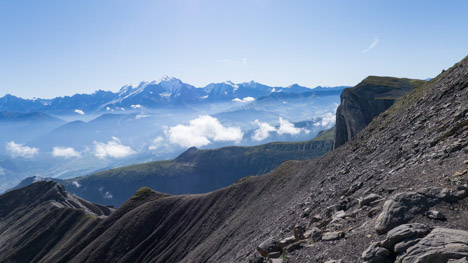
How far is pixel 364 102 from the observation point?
137 metres

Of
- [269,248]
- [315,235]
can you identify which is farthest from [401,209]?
[269,248]

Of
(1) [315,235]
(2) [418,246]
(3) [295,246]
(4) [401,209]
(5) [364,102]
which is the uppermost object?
(5) [364,102]

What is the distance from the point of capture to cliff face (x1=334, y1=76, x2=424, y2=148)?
12788 cm

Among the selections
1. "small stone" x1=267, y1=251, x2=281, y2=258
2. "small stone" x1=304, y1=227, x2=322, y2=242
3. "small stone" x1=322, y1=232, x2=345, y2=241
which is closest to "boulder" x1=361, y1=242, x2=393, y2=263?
"small stone" x1=322, y1=232, x2=345, y2=241

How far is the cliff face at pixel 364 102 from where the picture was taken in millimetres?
127875

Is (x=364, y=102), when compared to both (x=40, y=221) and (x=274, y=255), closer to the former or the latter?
(x=274, y=255)

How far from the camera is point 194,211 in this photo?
96250mm

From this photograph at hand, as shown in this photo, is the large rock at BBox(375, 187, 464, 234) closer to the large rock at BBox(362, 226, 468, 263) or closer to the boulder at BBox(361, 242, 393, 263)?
the large rock at BBox(362, 226, 468, 263)

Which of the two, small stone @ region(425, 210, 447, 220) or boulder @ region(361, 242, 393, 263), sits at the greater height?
small stone @ region(425, 210, 447, 220)

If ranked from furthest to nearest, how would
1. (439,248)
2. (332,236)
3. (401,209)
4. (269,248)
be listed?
(269,248)
(332,236)
(401,209)
(439,248)

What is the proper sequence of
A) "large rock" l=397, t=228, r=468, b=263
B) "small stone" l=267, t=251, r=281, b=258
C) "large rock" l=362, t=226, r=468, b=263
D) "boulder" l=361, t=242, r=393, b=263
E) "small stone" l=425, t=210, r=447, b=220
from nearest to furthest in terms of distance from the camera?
"large rock" l=397, t=228, r=468, b=263 → "large rock" l=362, t=226, r=468, b=263 → "boulder" l=361, t=242, r=393, b=263 → "small stone" l=425, t=210, r=447, b=220 → "small stone" l=267, t=251, r=281, b=258

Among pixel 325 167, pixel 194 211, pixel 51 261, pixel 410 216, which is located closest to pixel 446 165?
pixel 410 216

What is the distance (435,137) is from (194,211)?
8162 centimetres

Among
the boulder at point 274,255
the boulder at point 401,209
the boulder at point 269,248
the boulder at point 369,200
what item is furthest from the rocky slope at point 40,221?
the boulder at point 401,209
